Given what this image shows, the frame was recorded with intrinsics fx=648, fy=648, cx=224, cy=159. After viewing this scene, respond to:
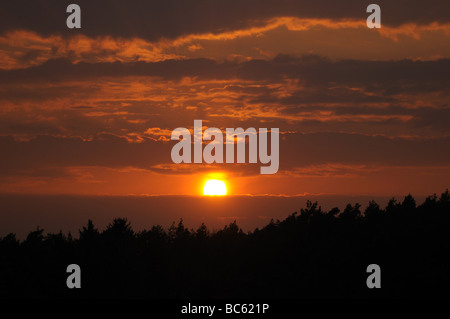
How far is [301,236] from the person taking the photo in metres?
71.1

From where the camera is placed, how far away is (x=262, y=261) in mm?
69188

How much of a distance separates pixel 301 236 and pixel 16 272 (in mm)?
29963

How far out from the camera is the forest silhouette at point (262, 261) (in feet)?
205

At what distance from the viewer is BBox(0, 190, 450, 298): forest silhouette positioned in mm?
62531

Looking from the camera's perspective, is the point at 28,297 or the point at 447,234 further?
the point at 447,234

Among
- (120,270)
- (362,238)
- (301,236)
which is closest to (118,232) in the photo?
(120,270)

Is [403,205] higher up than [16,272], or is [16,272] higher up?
[403,205]

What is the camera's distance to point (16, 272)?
2510 inches
